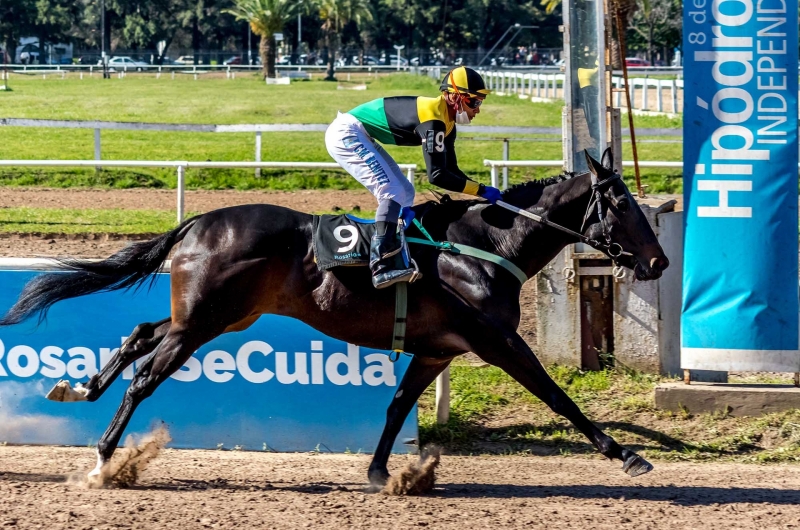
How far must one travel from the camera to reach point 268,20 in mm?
54438

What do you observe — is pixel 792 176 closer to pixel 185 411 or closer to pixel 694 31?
pixel 694 31

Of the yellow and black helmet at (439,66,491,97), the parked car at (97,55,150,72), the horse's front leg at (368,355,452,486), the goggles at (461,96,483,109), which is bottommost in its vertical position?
the horse's front leg at (368,355,452,486)

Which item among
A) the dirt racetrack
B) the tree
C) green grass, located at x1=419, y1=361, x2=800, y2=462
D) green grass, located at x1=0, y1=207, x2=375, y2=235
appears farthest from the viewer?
the tree

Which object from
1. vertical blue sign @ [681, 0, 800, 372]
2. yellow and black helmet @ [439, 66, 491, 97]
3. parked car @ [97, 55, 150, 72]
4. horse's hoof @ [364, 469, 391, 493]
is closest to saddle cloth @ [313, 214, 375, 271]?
yellow and black helmet @ [439, 66, 491, 97]

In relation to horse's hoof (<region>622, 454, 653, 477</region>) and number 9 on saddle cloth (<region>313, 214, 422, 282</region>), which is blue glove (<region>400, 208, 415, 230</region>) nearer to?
number 9 on saddle cloth (<region>313, 214, 422, 282</region>)

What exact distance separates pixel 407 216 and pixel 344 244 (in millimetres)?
387

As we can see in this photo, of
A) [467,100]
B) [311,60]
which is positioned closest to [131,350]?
[467,100]

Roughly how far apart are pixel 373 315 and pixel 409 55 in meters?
73.9

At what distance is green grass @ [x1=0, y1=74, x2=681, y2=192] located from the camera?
16109 mm

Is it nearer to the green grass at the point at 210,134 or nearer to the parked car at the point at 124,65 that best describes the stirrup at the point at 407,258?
the green grass at the point at 210,134

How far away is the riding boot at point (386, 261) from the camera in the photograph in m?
5.22

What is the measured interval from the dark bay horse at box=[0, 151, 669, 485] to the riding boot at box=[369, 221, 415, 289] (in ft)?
0.53

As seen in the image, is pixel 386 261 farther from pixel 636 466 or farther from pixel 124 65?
pixel 124 65

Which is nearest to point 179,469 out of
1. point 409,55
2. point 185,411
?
point 185,411
